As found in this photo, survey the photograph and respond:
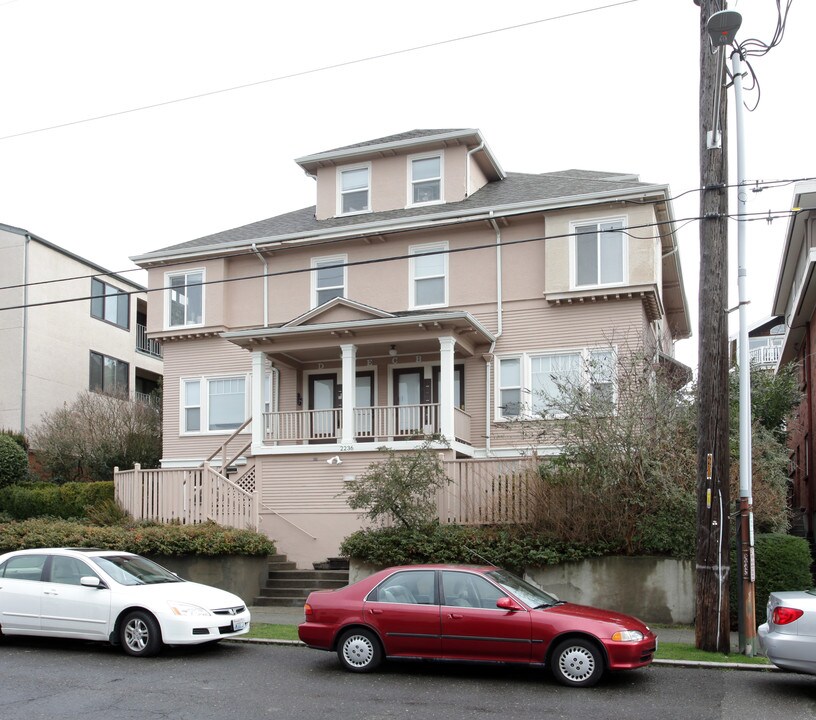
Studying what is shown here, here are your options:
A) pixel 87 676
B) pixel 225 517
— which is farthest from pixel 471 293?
pixel 87 676

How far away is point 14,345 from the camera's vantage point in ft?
98.8

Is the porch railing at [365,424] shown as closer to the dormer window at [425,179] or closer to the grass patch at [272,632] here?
the dormer window at [425,179]

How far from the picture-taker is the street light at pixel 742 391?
11680mm

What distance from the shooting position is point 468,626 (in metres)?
10.5

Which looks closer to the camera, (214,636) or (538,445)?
(214,636)

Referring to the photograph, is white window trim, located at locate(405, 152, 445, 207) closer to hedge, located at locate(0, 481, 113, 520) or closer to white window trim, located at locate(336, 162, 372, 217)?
white window trim, located at locate(336, 162, 372, 217)

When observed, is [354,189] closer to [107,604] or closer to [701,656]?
[107,604]

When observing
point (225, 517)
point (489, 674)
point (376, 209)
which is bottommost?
point (489, 674)

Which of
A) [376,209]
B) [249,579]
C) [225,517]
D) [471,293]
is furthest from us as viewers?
[376,209]

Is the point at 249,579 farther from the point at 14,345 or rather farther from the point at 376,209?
the point at 14,345

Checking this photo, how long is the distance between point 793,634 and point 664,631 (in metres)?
4.89

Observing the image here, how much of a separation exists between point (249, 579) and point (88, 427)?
41.4 ft

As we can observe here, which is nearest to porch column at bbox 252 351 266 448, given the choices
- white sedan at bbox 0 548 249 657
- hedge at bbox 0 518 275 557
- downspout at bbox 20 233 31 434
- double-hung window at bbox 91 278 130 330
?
hedge at bbox 0 518 275 557

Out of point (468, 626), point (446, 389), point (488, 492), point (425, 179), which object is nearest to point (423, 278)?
point (425, 179)
